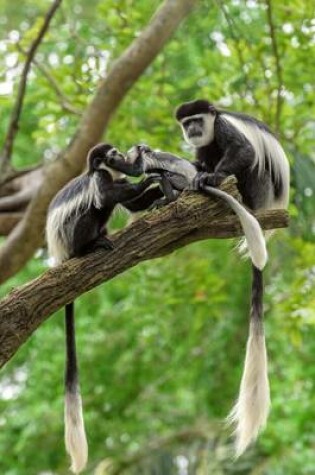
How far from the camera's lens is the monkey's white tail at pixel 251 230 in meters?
2.66

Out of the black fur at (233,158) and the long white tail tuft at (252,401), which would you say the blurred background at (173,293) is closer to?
the black fur at (233,158)

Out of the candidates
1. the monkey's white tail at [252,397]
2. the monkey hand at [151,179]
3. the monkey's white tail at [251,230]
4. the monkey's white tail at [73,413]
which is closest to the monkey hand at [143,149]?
the monkey hand at [151,179]

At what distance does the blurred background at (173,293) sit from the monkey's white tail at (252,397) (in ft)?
3.97

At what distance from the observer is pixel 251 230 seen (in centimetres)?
268

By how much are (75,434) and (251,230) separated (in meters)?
0.88

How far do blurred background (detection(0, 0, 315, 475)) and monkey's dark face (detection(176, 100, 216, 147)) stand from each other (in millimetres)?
852

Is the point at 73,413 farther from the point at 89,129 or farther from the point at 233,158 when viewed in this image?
the point at 89,129

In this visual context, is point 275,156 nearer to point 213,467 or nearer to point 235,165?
point 235,165

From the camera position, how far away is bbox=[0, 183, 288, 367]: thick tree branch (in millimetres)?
2631

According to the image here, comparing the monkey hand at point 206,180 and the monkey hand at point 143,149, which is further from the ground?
the monkey hand at point 143,149

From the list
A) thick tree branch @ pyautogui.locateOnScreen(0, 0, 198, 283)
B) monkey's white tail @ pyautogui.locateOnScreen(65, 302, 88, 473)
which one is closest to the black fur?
monkey's white tail @ pyautogui.locateOnScreen(65, 302, 88, 473)

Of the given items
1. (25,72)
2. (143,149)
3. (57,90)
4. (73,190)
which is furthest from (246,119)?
(57,90)

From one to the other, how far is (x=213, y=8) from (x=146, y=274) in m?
1.39

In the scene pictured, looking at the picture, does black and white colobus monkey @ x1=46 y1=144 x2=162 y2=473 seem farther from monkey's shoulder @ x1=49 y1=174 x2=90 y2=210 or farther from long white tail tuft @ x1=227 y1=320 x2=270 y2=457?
long white tail tuft @ x1=227 y1=320 x2=270 y2=457
